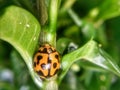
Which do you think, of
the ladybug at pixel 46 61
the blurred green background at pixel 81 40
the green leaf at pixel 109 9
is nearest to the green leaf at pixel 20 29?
→ the ladybug at pixel 46 61

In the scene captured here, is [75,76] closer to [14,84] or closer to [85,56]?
[14,84]

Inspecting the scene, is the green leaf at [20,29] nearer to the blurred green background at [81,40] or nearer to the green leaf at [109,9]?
the blurred green background at [81,40]

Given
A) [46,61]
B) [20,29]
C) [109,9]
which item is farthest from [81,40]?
[20,29]

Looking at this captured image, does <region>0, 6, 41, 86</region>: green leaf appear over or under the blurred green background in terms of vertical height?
under

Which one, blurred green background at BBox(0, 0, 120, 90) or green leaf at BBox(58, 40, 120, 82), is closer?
green leaf at BBox(58, 40, 120, 82)

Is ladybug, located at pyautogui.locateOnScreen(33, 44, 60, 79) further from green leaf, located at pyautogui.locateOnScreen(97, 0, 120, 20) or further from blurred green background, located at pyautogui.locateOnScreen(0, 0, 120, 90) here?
green leaf, located at pyautogui.locateOnScreen(97, 0, 120, 20)

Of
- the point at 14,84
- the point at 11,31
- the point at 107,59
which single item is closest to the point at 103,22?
the point at 14,84

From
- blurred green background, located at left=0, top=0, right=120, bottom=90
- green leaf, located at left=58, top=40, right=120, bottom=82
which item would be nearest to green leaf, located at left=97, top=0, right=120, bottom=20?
blurred green background, located at left=0, top=0, right=120, bottom=90

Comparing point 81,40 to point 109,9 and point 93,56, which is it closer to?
point 109,9
